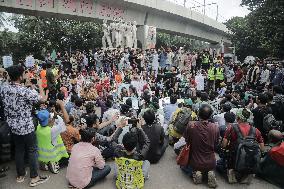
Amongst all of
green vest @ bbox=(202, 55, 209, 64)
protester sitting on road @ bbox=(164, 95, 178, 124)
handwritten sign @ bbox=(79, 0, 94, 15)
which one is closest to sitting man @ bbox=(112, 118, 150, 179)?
protester sitting on road @ bbox=(164, 95, 178, 124)

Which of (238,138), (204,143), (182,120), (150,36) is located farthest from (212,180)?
(150,36)

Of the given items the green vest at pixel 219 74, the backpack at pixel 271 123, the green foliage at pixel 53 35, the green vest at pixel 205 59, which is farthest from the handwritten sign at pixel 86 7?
the backpack at pixel 271 123

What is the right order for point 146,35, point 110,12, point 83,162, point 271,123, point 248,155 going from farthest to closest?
point 146,35, point 110,12, point 271,123, point 248,155, point 83,162

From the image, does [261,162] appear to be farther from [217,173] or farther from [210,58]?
[210,58]

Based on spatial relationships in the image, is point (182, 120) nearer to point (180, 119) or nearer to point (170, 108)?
point (180, 119)

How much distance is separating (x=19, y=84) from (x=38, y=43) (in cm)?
2473

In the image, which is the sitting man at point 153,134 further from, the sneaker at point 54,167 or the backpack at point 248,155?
the sneaker at point 54,167

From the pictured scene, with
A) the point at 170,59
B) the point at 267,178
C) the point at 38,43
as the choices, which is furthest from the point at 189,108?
the point at 38,43

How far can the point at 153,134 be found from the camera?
639 cm

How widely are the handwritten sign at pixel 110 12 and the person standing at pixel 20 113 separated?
19.1 m

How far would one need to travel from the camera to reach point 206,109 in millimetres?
5527

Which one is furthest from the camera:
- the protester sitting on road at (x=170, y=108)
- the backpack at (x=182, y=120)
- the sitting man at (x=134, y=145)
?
the protester sitting on road at (x=170, y=108)

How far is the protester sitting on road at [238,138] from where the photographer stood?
222 inches

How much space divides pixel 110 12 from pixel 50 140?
64.9 ft
